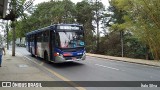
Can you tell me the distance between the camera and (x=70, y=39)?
16.7m

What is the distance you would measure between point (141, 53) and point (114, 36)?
10.8 meters

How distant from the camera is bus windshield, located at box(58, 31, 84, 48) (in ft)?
53.8

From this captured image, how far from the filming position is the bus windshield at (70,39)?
16.4m

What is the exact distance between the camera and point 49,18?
168 ft

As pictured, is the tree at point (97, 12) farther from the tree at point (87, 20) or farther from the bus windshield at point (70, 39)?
the bus windshield at point (70, 39)

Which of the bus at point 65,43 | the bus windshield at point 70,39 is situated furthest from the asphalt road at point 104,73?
the bus windshield at point 70,39

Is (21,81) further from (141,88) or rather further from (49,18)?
(49,18)

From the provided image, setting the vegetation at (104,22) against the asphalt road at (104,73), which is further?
the vegetation at (104,22)

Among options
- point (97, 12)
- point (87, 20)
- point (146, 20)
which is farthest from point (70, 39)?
point (87, 20)

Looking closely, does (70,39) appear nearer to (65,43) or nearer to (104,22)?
(65,43)

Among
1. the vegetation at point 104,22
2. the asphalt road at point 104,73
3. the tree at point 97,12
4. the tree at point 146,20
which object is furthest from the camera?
the tree at point 97,12

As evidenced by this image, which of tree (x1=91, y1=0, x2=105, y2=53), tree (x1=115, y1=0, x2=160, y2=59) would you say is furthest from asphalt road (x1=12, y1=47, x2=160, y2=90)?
tree (x1=91, y1=0, x2=105, y2=53)

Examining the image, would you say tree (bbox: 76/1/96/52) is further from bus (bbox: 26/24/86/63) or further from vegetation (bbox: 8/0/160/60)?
bus (bbox: 26/24/86/63)

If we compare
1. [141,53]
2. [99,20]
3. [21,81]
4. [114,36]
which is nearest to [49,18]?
[99,20]
